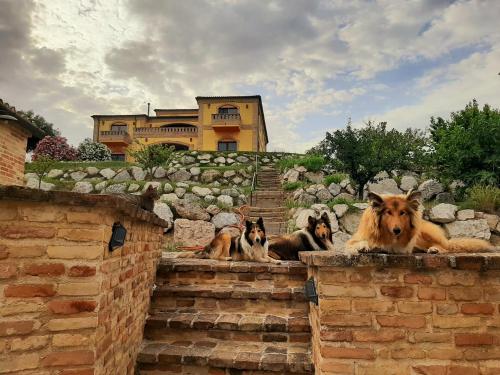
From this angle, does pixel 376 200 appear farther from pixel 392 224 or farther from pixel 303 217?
pixel 303 217

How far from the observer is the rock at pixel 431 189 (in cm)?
1205

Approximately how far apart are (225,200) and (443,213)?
7.31 m

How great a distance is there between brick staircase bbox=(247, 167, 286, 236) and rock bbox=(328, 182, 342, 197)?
203 centimetres

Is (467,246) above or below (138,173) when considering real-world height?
below

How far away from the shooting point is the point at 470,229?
376 inches

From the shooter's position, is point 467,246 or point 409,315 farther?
point 467,246

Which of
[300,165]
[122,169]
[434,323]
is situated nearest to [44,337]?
[434,323]

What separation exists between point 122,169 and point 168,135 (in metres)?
11.4

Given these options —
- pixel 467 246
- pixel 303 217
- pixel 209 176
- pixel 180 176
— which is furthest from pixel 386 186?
pixel 467 246

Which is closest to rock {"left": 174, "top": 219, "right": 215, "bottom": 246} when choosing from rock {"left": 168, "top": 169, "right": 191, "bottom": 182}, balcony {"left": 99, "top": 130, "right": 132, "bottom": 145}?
rock {"left": 168, "top": 169, "right": 191, "bottom": 182}

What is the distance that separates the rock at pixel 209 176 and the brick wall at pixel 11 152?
8.87 meters

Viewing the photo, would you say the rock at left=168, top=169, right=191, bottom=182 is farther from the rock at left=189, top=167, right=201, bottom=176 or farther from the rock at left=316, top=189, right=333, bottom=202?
the rock at left=316, top=189, right=333, bottom=202

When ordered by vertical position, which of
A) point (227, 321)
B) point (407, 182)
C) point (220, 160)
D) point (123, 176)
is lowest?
point (227, 321)

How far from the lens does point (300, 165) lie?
52.3ft
